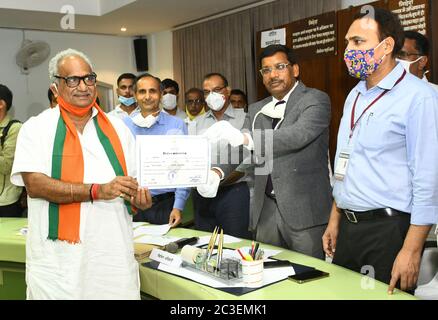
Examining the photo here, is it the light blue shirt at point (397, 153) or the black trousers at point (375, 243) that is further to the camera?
the black trousers at point (375, 243)

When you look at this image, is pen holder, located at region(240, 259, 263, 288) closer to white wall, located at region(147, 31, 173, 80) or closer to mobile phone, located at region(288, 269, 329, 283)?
mobile phone, located at region(288, 269, 329, 283)

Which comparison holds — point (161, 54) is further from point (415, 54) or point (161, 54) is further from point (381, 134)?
point (381, 134)

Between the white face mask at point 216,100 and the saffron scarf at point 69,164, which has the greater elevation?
the white face mask at point 216,100

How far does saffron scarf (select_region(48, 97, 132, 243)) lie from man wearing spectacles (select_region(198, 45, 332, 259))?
677mm

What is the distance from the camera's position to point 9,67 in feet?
27.3

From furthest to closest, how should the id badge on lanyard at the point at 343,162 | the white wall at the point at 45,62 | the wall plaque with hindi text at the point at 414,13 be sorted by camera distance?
1. the white wall at the point at 45,62
2. the wall plaque with hindi text at the point at 414,13
3. the id badge on lanyard at the point at 343,162

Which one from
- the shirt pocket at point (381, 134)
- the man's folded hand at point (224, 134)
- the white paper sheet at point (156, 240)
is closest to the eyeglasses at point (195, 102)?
the white paper sheet at point (156, 240)

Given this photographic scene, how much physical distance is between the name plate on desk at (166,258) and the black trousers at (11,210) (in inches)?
87.0

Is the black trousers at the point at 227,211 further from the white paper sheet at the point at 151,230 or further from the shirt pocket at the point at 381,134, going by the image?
the shirt pocket at the point at 381,134

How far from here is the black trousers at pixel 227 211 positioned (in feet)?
10.5

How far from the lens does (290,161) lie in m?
2.42

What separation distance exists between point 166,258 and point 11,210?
234cm
